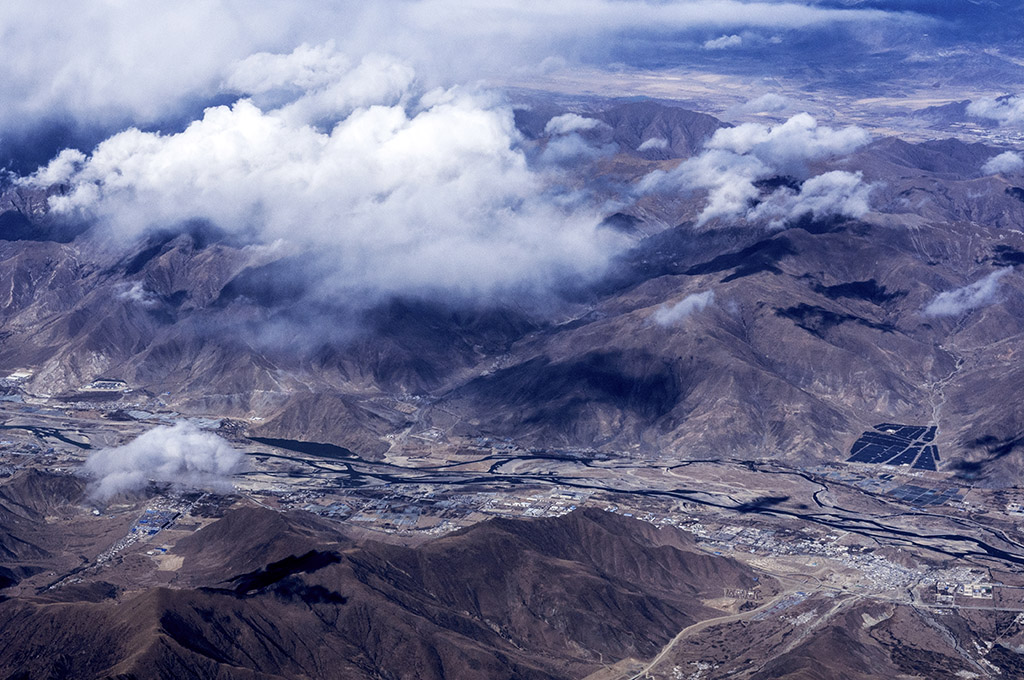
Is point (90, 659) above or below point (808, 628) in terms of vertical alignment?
above

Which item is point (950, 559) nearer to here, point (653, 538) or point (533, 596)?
point (653, 538)

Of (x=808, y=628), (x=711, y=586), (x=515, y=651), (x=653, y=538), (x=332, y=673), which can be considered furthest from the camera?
(x=653, y=538)

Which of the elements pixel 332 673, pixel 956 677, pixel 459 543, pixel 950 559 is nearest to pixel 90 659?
pixel 332 673

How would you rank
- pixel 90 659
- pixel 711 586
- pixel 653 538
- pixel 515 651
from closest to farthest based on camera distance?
pixel 90 659 < pixel 515 651 < pixel 711 586 < pixel 653 538

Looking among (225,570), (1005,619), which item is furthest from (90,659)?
(1005,619)

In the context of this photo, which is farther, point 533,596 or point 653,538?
point 653,538

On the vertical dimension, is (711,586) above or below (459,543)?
below

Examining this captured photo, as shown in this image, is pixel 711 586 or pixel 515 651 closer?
pixel 515 651

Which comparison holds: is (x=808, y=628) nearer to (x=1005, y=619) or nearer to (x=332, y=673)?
(x=1005, y=619)

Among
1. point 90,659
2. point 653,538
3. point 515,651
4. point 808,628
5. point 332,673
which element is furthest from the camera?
point 653,538
